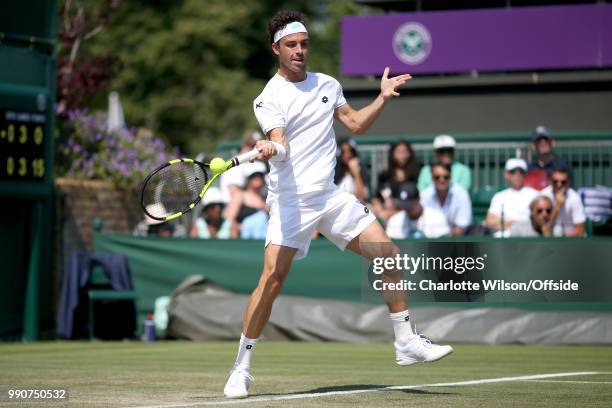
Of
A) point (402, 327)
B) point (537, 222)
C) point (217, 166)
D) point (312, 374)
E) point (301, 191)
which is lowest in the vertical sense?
point (312, 374)

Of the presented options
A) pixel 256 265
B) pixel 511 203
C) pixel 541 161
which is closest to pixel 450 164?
pixel 541 161

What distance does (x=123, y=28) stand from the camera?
44781 mm

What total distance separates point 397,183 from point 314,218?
25.5ft

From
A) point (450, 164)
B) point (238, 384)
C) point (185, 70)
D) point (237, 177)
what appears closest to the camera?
point (238, 384)

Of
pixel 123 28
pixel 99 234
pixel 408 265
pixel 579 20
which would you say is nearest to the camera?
pixel 408 265

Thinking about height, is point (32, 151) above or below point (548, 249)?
above

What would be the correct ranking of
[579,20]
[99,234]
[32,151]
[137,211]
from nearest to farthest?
[32,151], [99,234], [137,211], [579,20]

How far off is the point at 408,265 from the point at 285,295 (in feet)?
7.62

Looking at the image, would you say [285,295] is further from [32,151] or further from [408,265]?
[32,151]

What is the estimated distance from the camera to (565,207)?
584 inches

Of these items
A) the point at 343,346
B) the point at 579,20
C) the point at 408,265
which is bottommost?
the point at 343,346

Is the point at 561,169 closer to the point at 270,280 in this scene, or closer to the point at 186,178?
the point at 186,178

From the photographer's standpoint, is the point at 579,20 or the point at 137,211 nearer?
the point at 137,211

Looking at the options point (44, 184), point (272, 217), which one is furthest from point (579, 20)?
point (272, 217)
